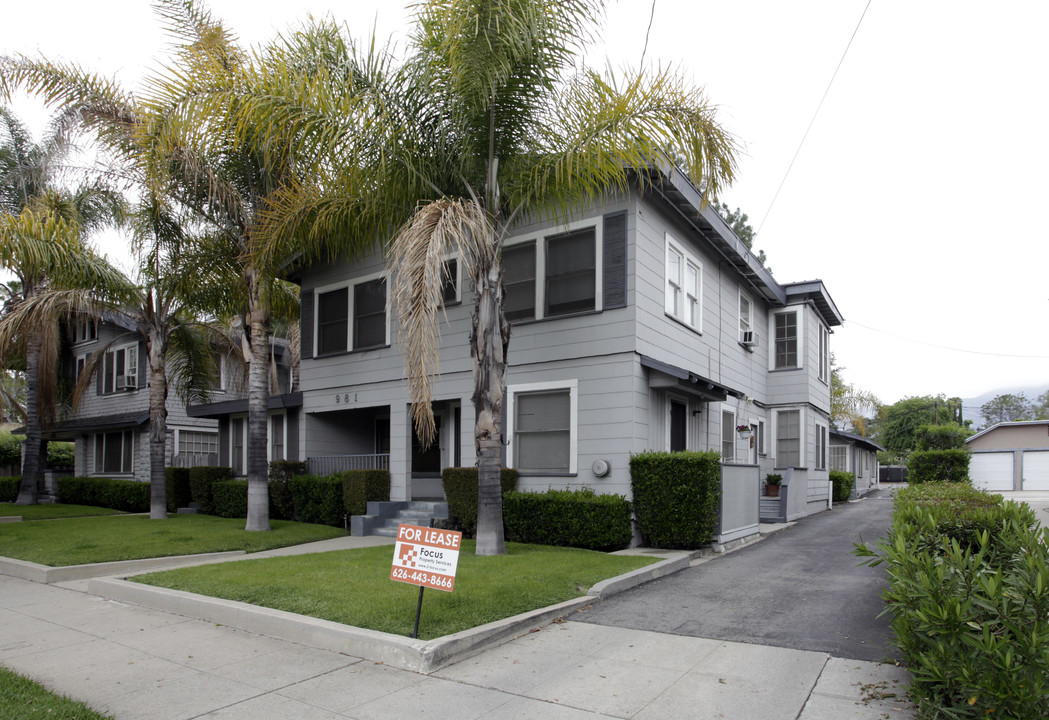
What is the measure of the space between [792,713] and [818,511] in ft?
55.7

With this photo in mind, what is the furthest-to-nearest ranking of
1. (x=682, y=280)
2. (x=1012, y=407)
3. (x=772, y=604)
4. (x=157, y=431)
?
1. (x=1012, y=407)
2. (x=157, y=431)
3. (x=682, y=280)
4. (x=772, y=604)

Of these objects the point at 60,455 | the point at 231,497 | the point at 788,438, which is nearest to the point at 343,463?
the point at 231,497

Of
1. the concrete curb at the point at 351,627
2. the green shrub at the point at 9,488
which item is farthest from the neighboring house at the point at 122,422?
the concrete curb at the point at 351,627

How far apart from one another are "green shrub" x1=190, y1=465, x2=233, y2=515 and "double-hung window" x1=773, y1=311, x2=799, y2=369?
47.6 feet

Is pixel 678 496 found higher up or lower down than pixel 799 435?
lower down

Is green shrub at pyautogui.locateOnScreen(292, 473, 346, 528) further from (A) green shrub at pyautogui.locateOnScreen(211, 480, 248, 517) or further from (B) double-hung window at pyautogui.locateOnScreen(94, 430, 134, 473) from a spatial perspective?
(B) double-hung window at pyautogui.locateOnScreen(94, 430, 134, 473)

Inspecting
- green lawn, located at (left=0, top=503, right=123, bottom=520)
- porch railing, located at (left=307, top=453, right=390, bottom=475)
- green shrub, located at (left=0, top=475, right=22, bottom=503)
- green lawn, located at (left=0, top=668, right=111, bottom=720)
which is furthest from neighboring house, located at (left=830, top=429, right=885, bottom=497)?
Answer: green shrub, located at (left=0, top=475, right=22, bottom=503)

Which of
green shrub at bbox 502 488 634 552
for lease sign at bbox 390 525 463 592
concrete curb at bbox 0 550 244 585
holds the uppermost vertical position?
for lease sign at bbox 390 525 463 592

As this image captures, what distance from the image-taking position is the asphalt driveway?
22.0 feet

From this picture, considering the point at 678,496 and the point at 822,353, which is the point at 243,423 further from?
the point at 822,353

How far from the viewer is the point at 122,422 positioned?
2427cm

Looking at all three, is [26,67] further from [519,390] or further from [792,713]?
[792,713]

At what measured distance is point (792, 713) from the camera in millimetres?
4871

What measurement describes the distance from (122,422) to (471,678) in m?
22.6
